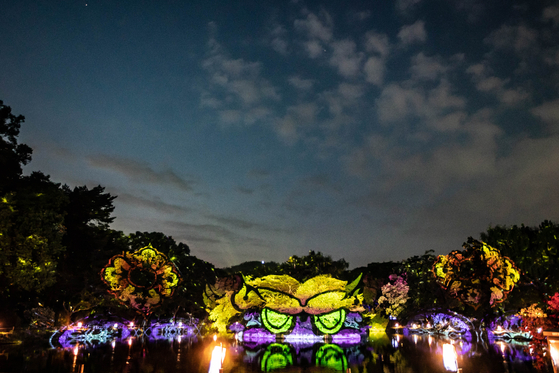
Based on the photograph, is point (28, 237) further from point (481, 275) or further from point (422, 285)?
point (422, 285)

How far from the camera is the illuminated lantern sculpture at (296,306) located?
A: 2548 cm

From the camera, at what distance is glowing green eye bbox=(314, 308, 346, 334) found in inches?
995

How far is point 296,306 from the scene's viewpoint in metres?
26.2

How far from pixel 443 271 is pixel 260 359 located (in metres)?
17.6

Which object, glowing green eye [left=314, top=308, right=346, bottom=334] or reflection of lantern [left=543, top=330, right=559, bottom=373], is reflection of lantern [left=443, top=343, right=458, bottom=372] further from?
glowing green eye [left=314, top=308, right=346, bottom=334]

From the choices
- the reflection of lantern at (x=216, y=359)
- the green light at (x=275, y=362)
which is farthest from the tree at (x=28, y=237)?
the reflection of lantern at (x=216, y=359)

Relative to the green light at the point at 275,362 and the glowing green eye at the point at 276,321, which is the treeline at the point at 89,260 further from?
the green light at the point at 275,362

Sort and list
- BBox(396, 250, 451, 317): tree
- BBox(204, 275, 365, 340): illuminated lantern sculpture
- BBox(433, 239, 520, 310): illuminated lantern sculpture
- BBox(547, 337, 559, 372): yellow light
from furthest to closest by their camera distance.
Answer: BBox(396, 250, 451, 317): tree
BBox(204, 275, 365, 340): illuminated lantern sculpture
BBox(433, 239, 520, 310): illuminated lantern sculpture
BBox(547, 337, 559, 372): yellow light

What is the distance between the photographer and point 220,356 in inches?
283

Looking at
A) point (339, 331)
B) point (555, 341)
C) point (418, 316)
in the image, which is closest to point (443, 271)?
point (418, 316)

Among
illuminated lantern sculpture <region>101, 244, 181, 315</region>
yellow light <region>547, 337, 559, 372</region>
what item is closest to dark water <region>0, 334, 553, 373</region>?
yellow light <region>547, 337, 559, 372</region>

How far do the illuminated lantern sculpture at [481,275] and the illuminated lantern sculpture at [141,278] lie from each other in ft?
64.9

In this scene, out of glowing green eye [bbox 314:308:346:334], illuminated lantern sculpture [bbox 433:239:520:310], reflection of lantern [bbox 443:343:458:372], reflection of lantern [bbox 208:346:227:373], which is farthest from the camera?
glowing green eye [bbox 314:308:346:334]

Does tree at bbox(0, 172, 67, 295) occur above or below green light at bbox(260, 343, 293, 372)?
above
